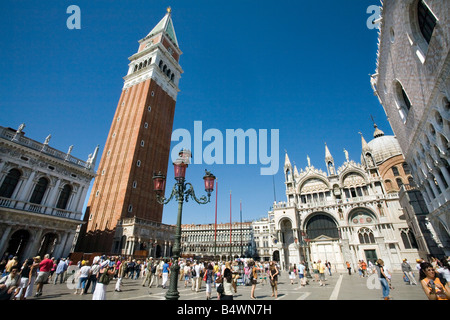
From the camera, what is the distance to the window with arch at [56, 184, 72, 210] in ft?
69.1

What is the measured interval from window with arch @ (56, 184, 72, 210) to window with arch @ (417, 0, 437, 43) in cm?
3294

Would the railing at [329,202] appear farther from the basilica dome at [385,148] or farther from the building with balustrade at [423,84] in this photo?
the basilica dome at [385,148]

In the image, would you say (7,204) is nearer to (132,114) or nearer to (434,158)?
(132,114)

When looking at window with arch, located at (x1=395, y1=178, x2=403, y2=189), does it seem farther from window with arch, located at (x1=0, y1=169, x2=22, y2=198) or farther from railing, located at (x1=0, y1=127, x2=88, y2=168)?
window with arch, located at (x1=0, y1=169, x2=22, y2=198)

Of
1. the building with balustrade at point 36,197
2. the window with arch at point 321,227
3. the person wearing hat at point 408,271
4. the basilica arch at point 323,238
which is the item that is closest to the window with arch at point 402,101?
the person wearing hat at point 408,271

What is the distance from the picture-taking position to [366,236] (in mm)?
28188

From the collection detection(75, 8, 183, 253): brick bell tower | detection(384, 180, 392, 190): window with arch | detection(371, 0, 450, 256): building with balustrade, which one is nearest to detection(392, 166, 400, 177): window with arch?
detection(384, 180, 392, 190): window with arch

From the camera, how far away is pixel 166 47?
4641cm

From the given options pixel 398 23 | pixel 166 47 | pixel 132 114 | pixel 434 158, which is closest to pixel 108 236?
pixel 132 114

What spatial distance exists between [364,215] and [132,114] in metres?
39.1

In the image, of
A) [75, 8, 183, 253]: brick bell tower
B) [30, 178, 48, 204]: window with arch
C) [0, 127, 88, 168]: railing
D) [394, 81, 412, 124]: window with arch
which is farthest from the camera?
[75, 8, 183, 253]: brick bell tower

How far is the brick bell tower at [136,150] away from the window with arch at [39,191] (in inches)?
366
